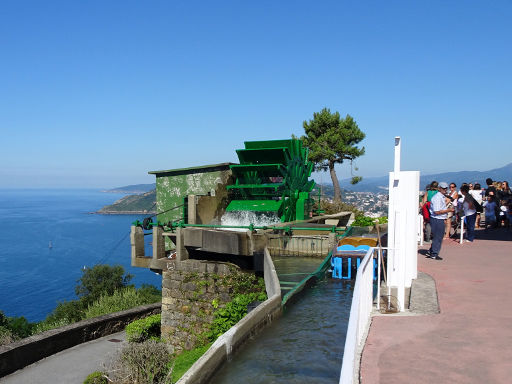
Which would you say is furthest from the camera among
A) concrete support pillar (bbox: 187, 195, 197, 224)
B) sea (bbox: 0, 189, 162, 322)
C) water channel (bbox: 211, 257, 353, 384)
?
sea (bbox: 0, 189, 162, 322)

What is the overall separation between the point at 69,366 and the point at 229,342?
9966mm

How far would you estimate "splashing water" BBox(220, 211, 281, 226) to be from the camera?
19.9 m

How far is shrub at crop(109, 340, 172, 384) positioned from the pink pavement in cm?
587

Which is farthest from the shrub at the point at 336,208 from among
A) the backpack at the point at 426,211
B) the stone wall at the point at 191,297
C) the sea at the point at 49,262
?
the sea at the point at 49,262

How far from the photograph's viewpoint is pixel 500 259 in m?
8.92

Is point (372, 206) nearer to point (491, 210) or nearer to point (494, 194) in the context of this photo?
point (491, 210)

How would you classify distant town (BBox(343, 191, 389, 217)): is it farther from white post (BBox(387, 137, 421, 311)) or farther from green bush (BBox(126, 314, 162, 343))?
green bush (BBox(126, 314, 162, 343))

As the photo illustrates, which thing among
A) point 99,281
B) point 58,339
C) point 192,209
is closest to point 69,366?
point 58,339

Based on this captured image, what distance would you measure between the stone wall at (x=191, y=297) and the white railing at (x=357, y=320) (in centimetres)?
705

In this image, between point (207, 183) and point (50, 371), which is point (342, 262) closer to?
point (50, 371)

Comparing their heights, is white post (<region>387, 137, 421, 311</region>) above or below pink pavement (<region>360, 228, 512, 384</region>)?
above

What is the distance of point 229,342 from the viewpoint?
5.42m

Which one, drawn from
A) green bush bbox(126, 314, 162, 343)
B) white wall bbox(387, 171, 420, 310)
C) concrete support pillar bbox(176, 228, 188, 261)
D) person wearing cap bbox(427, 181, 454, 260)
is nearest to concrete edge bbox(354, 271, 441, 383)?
white wall bbox(387, 171, 420, 310)

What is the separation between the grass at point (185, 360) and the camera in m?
9.86
